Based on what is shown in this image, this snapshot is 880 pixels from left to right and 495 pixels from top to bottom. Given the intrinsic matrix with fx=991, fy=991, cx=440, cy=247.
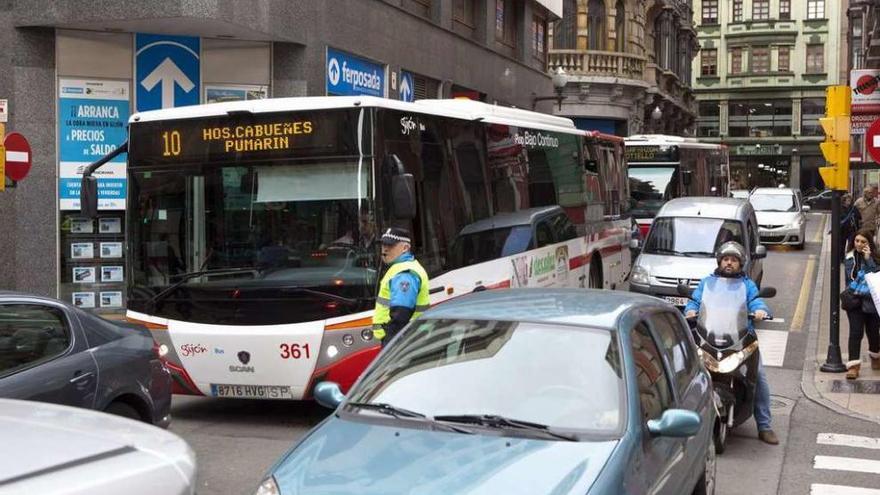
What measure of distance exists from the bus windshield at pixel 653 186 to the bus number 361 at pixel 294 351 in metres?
18.7

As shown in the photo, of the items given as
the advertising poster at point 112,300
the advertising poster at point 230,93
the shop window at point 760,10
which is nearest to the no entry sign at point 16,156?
the advertising poster at point 112,300

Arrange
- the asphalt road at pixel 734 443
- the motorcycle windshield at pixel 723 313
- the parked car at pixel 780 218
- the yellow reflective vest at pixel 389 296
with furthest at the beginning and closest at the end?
the parked car at pixel 780 218 < the motorcycle windshield at pixel 723 313 < the yellow reflective vest at pixel 389 296 < the asphalt road at pixel 734 443

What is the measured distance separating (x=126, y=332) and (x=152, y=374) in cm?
36

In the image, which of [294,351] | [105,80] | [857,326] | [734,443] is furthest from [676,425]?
[105,80]

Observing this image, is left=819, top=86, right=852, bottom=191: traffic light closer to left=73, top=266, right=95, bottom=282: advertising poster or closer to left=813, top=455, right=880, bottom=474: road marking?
left=813, top=455, right=880, bottom=474: road marking

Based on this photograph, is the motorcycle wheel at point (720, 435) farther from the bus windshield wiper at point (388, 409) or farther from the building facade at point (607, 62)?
the building facade at point (607, 62)

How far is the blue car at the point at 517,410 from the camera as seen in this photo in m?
4.09

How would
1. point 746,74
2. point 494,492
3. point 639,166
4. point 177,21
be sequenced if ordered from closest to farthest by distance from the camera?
point 494,492, point 177,21, point 639,166, point 746,74

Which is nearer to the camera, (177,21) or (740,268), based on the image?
(740,268)

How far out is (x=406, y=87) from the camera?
69.2 feet

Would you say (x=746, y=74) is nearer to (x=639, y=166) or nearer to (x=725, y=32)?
(x=725, y=32)

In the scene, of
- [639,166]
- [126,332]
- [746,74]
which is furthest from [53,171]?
[746,74]

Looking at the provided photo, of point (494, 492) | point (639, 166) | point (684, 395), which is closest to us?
point (494, 492)

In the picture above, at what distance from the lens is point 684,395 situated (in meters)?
5.53
